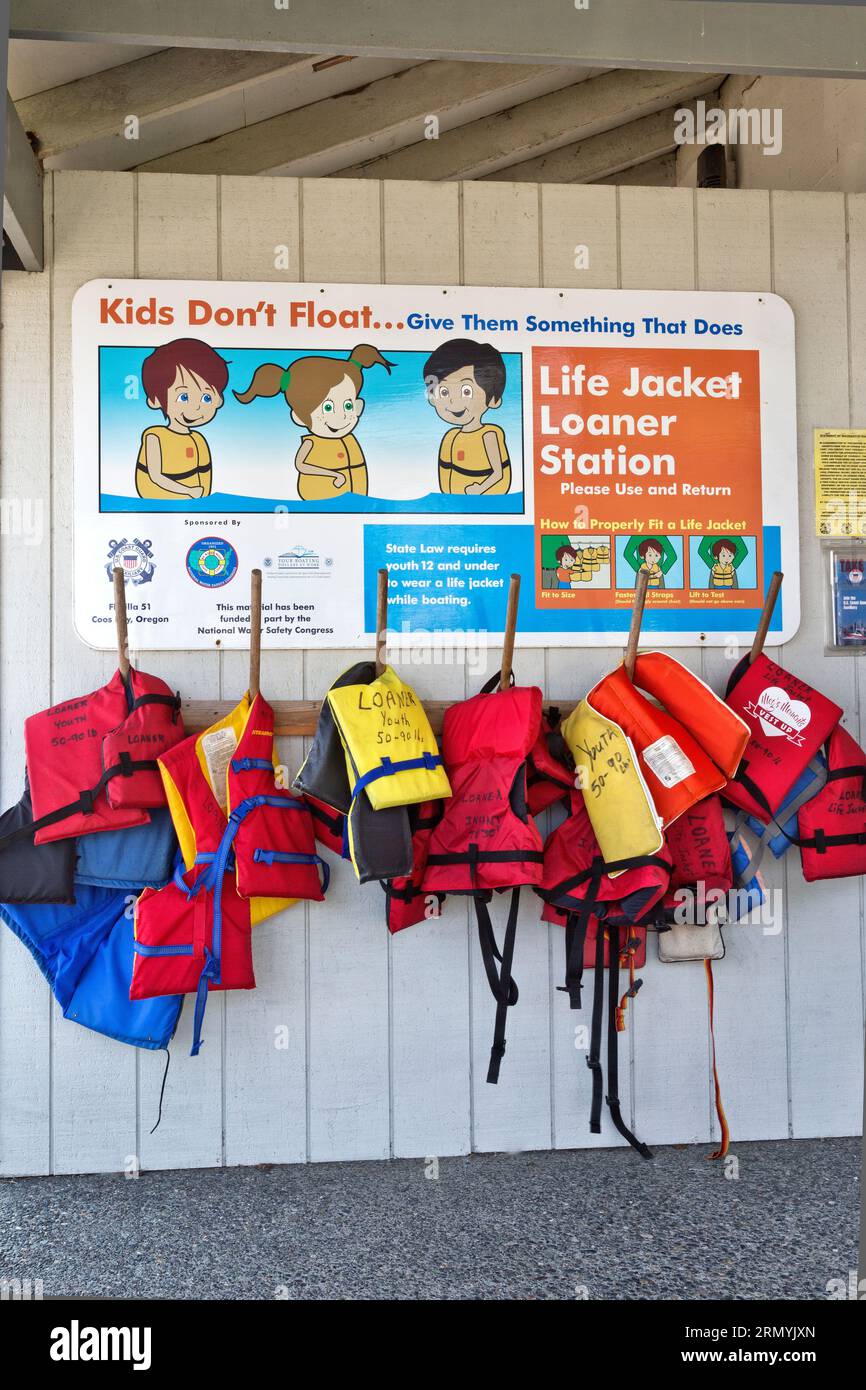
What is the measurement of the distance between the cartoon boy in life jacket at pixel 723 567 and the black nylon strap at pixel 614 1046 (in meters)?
0.98

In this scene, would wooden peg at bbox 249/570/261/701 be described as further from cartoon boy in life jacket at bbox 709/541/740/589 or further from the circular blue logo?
cartoon boy in life jacket at bbox 709/541/740/589

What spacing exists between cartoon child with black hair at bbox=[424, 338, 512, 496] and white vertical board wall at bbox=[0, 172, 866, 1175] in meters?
0.24

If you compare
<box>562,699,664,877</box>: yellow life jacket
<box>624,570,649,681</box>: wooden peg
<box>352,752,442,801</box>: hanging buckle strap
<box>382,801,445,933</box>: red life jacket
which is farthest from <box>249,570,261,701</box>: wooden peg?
<box>624,570,649,681</box>: wooden peg

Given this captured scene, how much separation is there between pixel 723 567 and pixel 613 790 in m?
0.77

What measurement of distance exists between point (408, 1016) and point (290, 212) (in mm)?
2173

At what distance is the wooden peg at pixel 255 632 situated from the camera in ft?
8.52

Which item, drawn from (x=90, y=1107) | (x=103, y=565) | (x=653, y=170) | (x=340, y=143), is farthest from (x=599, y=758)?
(x=653, y=170)

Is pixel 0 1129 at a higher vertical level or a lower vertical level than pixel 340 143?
lower

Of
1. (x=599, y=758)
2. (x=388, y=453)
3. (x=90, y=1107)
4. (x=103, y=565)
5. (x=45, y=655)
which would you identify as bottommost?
(x=90, y=1107)

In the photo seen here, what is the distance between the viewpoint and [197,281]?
2.85 m

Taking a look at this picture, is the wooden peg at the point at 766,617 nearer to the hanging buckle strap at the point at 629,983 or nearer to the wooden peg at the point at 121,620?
the hanging buckle strap at the point at 629,983

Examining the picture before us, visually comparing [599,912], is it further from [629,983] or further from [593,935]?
[629,983]

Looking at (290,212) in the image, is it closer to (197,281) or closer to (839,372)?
(197,281)

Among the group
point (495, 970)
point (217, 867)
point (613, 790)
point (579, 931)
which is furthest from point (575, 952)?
point (217, 867)
